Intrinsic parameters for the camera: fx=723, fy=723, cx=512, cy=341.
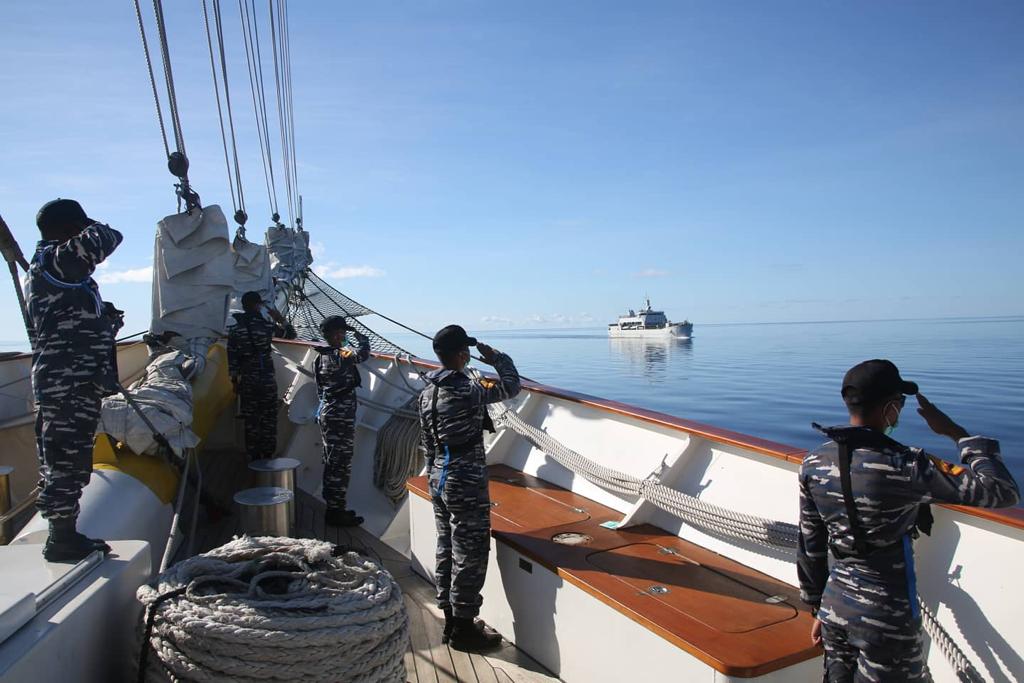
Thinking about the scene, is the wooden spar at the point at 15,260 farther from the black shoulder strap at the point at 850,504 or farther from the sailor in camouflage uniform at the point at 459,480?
the black shoulder strap at the point at 850,504

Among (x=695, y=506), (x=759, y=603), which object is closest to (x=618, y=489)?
(x=695, y=506)

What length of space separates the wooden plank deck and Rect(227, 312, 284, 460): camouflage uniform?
1.15 feet

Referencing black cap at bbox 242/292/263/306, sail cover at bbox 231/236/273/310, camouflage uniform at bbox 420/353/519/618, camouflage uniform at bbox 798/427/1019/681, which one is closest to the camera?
camouflage uniform at bbox 798/427/1019/681

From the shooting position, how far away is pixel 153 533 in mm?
3275

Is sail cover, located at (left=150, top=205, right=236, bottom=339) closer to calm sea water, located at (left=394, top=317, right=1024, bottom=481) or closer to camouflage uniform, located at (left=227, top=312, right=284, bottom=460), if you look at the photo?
camouflage uniform, located at (left=227, top=312, right=284, bottom=460)

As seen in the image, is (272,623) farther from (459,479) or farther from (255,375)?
(255,375)

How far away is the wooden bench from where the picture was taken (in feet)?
6.44

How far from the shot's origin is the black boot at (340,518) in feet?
14.8

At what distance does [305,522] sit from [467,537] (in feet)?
7.08

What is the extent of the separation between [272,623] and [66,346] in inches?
44.1

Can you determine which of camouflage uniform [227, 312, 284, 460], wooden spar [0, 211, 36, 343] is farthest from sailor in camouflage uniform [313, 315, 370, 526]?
wooden spar [0, 211, 36, 343]

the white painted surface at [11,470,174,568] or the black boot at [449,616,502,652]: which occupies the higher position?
the white painted surface at [11,470,174,568]

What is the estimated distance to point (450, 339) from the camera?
2.85 meters

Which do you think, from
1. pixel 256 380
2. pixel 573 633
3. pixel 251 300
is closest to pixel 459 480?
pixel 573 633
